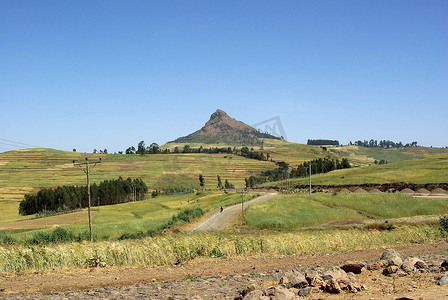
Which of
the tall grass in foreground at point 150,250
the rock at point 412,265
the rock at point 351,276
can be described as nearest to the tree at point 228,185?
the tall grass in foreground at point 150,250

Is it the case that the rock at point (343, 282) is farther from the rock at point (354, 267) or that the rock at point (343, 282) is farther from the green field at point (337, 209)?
the green field at point (337, 209)

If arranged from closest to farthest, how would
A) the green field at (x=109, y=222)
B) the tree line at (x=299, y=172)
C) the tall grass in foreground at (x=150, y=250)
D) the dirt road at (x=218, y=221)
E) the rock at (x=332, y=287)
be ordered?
the rock at (x=332, y=287)
the tall grass in foreground at (x=150, y=250)
the green field at (x=109, y=222)
the dirt road at (x=218, y=221)
the tree line at (x=299, y=172)

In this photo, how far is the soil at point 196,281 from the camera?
37.8 ft

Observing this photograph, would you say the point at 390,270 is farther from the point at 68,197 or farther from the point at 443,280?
the point at 68,197

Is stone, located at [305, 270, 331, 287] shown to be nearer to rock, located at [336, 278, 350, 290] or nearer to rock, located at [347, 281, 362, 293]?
rock, located at [336, 278, 350, 290]

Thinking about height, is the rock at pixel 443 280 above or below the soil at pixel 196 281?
above

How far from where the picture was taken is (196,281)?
14.4 meters

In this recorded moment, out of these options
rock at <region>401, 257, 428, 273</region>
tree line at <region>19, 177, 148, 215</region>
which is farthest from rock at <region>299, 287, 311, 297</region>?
tree line at <region>19, 177, 148, 215</region>

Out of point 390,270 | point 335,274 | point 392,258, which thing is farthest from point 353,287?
point 392,258

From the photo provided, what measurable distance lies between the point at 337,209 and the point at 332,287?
Answer: 54.4 meters

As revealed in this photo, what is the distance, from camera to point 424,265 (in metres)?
13.8

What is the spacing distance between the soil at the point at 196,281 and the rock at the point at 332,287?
0.71ft

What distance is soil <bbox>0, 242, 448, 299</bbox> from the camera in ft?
37.8

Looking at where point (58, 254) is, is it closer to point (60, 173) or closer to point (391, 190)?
point (391, 190)
